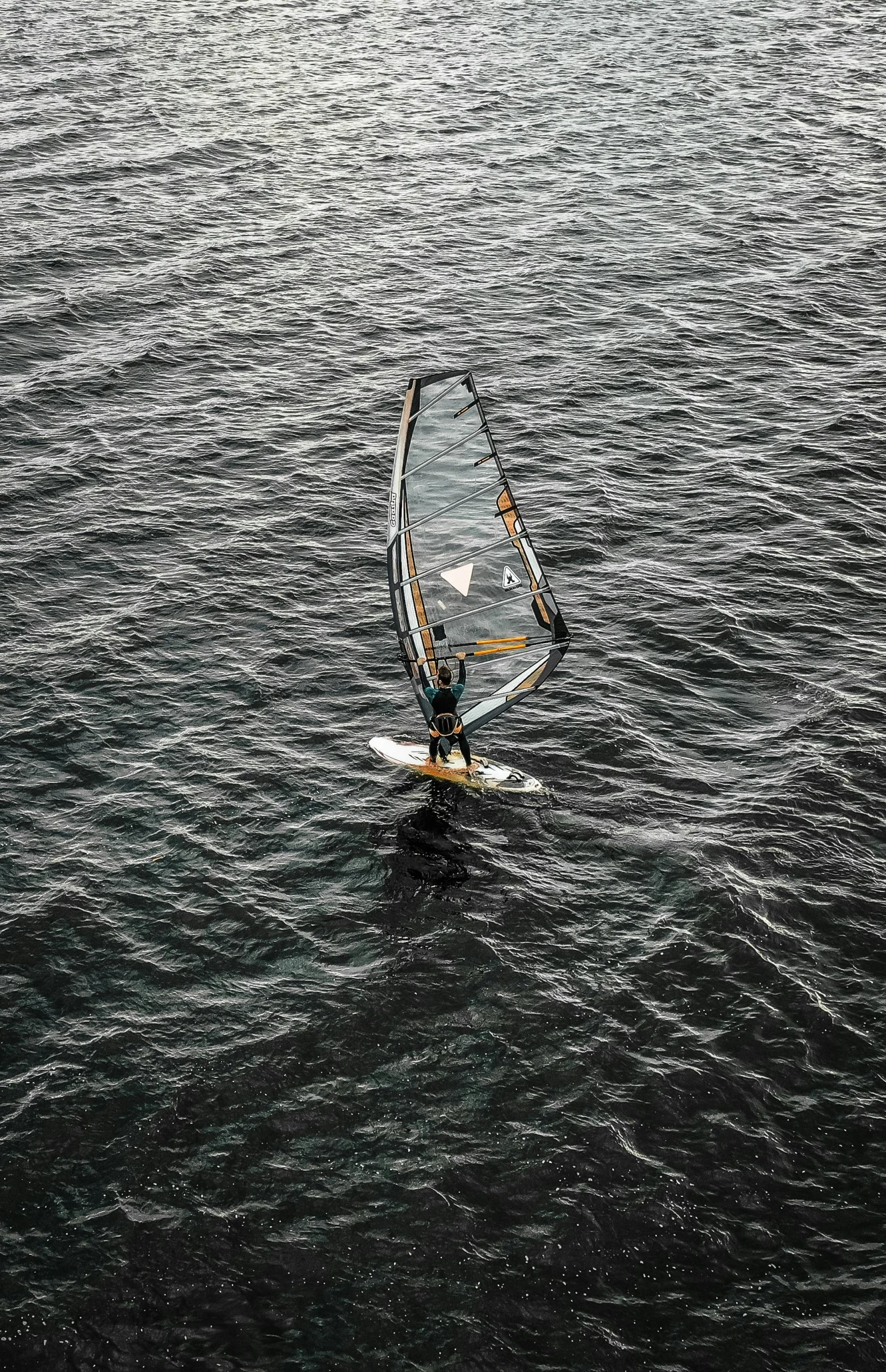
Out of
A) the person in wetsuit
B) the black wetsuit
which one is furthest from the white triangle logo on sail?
the black wetsuit

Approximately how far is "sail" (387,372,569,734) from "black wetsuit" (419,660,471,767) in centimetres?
26

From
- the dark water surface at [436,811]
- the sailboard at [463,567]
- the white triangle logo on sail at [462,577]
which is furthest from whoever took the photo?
the white triangle logo on sail at [462,577]

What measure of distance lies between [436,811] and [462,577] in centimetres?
793

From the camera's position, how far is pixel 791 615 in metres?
43.2

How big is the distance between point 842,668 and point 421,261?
40.3 meters

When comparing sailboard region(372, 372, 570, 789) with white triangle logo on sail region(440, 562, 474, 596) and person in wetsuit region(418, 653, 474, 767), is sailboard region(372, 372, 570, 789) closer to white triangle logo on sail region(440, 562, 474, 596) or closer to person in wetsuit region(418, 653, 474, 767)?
white triangle logo on sail region(440, 562, 474, 596)

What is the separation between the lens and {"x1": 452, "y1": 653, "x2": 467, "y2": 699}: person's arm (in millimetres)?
36719

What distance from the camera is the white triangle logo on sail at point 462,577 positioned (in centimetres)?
3966

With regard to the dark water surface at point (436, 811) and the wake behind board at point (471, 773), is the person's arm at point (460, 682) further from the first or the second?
the dark water surface at point (436, 811)

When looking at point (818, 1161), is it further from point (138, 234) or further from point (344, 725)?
point (138, 234)

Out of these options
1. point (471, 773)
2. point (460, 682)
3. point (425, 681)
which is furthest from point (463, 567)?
point (471, 773)

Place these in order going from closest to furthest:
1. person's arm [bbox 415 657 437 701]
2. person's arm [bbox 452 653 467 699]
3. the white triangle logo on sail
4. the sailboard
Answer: person's arm [bbox 415 657 437 701] → person's arm [bbox 452 653 467 699] → the sailboard → the white triangle logo on sail

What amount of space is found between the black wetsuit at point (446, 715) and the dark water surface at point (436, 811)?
52.9 inches

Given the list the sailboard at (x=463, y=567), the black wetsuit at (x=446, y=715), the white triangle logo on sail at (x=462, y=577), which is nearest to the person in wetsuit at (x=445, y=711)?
the black wetsuit at (x=446, y=715)
